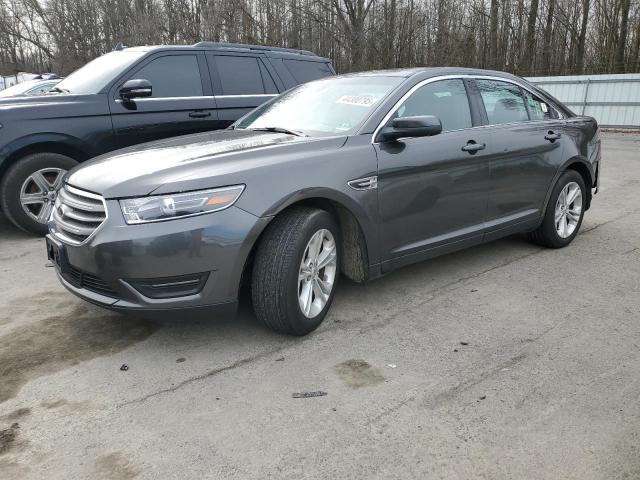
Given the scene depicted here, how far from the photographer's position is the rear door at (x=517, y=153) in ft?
14.7

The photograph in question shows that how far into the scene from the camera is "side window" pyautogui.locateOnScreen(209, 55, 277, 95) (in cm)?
652

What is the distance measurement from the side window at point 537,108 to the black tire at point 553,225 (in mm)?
569

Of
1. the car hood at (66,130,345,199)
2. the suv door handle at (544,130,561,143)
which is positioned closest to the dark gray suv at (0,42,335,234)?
the car hood at (66,130,345,199)

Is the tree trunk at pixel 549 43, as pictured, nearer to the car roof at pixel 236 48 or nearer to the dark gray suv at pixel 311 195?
A: the car roof at pixel 236 48

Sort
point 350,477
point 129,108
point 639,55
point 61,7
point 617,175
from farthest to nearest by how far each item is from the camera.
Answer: point 61,7, point 639,55, point 617,175, point 129,108, point 350,477

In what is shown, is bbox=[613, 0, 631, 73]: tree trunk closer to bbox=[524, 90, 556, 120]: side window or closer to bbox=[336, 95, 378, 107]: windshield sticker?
bbox=[524, 90, 556, 120]: side window

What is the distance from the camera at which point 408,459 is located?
2.30m

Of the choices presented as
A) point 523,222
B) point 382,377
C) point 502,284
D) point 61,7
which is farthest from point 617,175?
point 61,7

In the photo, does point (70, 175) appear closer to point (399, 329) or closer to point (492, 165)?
point (399, 329)

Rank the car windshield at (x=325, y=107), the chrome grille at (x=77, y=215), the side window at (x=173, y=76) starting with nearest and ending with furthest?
the chrome grille at (x=77, y=215) → the car windshield at (x=325, y=107) → the side window at (x=173, y=76)

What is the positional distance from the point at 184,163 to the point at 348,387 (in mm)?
1497

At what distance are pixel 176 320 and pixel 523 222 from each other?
3178mm

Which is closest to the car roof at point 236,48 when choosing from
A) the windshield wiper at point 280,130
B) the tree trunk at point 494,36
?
the windshield wiper at point 280,130

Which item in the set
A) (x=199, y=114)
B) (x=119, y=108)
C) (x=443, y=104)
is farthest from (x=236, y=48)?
(x=443, y=104)
